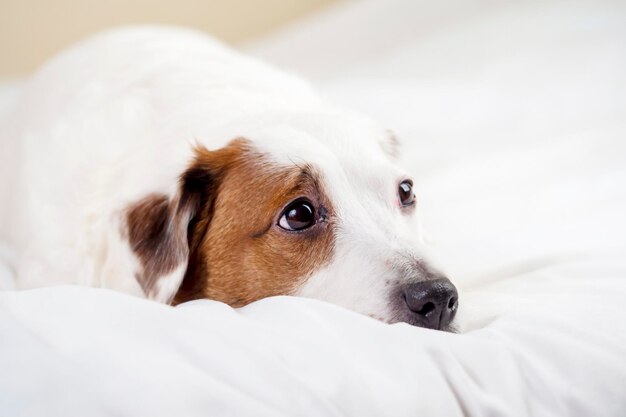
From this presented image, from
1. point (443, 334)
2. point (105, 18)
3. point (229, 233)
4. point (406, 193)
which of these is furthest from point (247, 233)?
point (105, 18)

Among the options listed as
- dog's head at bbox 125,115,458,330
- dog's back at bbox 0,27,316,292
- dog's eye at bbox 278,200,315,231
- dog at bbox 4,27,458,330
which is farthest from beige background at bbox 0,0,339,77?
dog's eye at bbox 278,200,315,231

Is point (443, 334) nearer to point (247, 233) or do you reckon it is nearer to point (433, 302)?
point (433, 302)

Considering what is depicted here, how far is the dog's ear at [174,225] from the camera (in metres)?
1.70

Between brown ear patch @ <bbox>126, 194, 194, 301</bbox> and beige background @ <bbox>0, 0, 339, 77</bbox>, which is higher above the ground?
beige background @ <bbox>0, 0, 339, 77</bbox>

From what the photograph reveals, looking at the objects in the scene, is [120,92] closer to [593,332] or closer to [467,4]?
[593,332]

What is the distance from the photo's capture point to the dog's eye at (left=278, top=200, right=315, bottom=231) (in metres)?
1.63

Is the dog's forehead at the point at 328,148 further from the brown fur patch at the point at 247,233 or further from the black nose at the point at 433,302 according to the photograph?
the black nose at the point at 433,302

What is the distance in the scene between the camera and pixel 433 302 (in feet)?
4.66

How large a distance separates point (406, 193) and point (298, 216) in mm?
283

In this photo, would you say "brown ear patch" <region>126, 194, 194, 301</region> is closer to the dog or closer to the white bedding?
the dog

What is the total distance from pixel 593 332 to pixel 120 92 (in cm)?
145

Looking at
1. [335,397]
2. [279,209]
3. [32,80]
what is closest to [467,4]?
[32,80]

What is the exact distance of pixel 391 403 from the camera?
1.12 m

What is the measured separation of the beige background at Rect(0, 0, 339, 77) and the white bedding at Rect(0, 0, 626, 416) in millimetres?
2728
